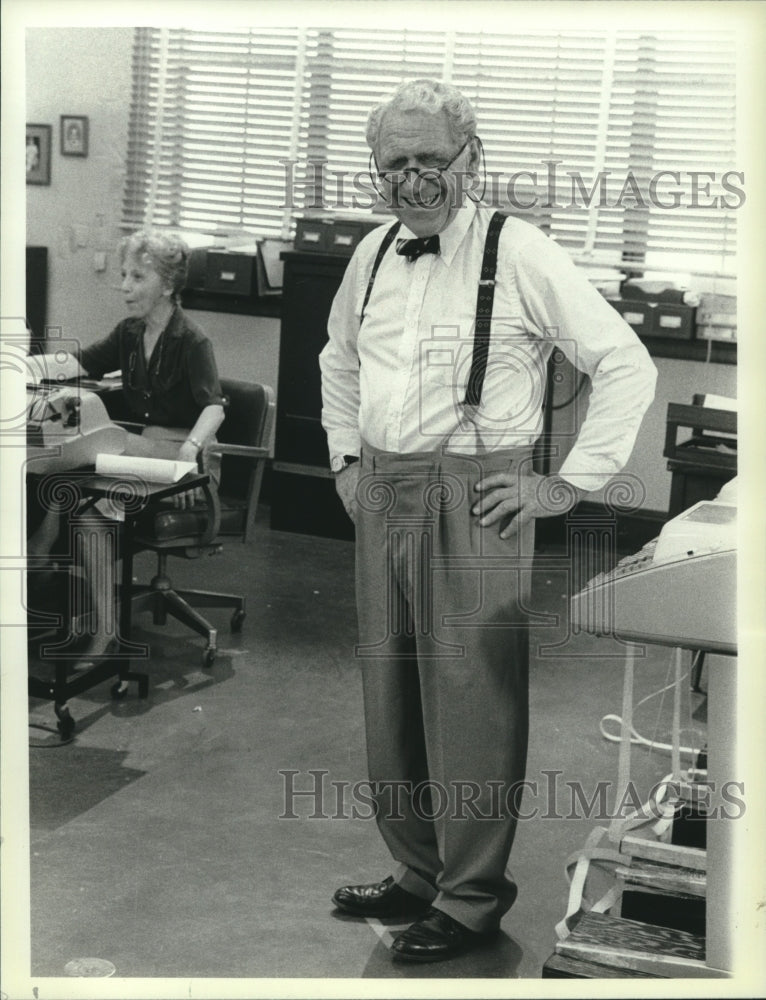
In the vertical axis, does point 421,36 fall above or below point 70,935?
above

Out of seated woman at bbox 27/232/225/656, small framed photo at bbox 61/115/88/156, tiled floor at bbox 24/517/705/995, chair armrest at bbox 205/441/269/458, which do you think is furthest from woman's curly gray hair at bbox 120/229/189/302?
tiled floor at bbox 24/517/705/995

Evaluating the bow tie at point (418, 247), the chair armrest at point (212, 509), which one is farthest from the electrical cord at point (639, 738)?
the bow tie at point (418, 247)

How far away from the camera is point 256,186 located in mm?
2688

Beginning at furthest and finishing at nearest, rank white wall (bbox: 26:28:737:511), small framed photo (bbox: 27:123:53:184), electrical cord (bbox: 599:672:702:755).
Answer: electrical cord (bbox: 599:672:702:755), white wall (bbox: 26:28:737:511), small framed photo (bbox: 27:123:53:184)

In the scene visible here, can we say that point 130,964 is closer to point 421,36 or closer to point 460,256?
point 460,256

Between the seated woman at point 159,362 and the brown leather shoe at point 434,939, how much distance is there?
0.99 metres

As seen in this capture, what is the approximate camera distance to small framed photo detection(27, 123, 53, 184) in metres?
2.26

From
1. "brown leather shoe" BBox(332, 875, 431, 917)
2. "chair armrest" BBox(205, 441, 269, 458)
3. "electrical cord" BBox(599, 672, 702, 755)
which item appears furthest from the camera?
"electrical cord" BBox(599, 672, 702, 755)

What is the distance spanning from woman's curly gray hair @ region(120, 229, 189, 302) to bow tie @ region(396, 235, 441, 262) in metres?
0.50

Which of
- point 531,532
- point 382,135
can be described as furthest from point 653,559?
point 382,135

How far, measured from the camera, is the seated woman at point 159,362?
272cm

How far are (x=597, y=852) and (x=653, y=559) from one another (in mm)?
1009

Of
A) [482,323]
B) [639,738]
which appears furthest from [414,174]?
[639,738]

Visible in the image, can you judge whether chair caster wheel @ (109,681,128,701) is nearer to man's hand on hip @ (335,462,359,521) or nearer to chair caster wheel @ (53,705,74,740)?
chair caster wheel @ (53,705,74,740)
